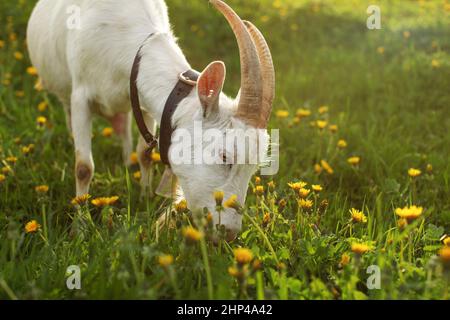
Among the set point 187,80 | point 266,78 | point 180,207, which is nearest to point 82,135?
point 187,80

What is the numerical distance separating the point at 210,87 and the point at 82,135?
1.15 meters

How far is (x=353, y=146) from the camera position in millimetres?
4453

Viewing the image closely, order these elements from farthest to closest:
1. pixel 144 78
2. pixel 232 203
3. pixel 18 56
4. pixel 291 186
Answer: pixel 18 56 → pixel 144 78 → pixel 291 186 → pixel 232 203

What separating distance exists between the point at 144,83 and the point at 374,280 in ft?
→ 5.14

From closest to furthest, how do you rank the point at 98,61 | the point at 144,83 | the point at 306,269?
the point at 306,269 → the point at 144,83 → the point at 98,61

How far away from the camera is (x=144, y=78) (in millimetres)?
3066

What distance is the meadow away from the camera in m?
2.18

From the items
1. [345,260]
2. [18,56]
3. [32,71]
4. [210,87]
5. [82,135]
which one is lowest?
[345,260]

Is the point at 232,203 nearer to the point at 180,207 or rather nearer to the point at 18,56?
the point at 180,207

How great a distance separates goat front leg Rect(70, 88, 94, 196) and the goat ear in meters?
1.07

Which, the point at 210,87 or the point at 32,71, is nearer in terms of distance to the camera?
the point at 210,87

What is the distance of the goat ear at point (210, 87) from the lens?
8.46ft
